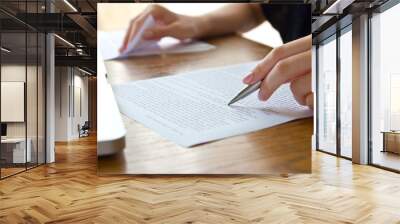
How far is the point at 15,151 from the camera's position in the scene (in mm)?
6484

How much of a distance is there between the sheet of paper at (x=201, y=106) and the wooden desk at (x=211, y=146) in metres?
0.11

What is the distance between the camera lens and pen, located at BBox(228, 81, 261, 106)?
6062 mm

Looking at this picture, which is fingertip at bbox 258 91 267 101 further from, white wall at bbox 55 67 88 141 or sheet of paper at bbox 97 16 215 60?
white wall at bbox 55 67 88 141

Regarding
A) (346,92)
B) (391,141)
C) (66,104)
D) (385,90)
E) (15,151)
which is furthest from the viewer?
(66,104)

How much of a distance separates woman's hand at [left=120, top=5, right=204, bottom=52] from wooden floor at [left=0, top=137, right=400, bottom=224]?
86.3 inches

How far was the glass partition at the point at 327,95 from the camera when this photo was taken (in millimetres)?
9586

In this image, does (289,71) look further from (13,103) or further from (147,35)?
(13,103)

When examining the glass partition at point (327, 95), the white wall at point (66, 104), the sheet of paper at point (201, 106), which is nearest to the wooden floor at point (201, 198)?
the sheet of paper at point (201, 106)

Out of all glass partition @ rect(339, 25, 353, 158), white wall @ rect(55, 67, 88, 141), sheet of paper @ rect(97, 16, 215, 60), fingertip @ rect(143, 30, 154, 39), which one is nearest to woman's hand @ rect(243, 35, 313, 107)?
sheet of paper @ rect(97, 16, 215, 60)

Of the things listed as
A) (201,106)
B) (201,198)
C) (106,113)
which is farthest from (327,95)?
(201,198)

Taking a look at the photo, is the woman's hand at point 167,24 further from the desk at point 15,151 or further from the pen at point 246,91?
the desk at point 15,151

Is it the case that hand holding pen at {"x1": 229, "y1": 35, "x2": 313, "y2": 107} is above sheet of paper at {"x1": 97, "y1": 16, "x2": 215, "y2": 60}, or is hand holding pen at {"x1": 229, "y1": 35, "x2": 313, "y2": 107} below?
below

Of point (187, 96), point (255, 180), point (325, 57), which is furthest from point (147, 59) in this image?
point (325, 57)

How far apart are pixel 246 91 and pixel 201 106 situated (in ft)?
2.36
